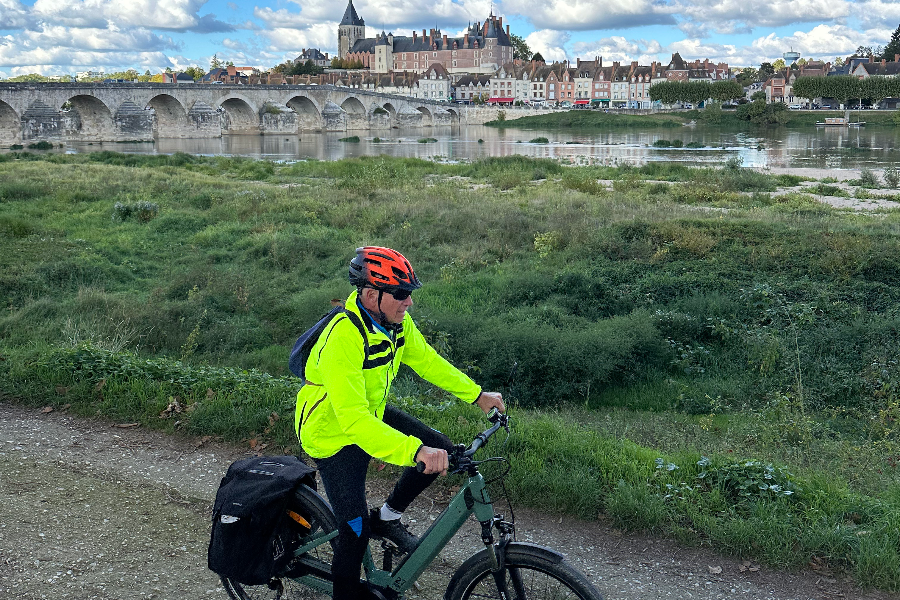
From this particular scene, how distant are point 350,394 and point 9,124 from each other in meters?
59.6

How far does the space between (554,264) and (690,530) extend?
785cm

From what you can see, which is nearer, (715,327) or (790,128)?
(715,327)

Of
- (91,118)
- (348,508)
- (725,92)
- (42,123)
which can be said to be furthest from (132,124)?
(725,92)

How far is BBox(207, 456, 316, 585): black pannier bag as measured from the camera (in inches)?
123

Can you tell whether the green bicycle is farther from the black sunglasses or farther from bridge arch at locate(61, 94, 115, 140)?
bridge arch at locate(61, 94, 115, 140)

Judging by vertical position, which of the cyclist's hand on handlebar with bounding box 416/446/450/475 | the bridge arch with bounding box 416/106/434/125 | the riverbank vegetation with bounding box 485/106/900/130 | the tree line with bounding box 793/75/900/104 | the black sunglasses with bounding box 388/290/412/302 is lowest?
the cyclist's hand on handlebar with bounding box 416/446/450/475

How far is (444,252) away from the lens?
13242 millimetres

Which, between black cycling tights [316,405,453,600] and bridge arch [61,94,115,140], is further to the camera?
bridge arch [61,94,115,140]

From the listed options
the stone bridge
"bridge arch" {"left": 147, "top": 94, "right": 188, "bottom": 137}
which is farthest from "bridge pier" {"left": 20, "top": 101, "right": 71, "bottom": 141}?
"bridge arch" {"left": 147, "top": 94, "right": 188, "bottom": 137}

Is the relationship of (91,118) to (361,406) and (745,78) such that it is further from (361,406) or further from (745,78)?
(745,78)

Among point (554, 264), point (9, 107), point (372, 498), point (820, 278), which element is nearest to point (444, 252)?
point (554, 264)

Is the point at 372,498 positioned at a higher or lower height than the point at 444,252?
lower

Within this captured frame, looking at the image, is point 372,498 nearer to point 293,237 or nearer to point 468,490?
point 468,490

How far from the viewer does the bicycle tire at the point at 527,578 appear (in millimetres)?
2836
